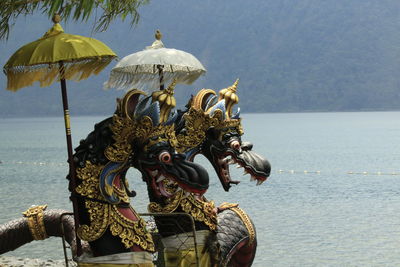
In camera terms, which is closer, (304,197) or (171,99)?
(171,99)

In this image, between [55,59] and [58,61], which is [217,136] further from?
[55,59]

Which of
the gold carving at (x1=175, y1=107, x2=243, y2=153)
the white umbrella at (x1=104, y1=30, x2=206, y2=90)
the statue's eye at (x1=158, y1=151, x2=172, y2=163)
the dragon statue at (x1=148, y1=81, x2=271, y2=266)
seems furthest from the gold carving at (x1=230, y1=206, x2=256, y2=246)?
the statue's eye at (x1=158, y1=151, x2=172, y2=163)

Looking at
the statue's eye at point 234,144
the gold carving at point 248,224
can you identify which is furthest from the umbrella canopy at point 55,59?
the gold carving at point 248,224

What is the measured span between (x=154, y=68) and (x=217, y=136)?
1.49 metres

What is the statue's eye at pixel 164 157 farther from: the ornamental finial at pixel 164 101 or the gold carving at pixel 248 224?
the gold carving at pixel 248 224

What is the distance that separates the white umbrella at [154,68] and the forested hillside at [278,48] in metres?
137

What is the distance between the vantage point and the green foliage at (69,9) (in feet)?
23.0

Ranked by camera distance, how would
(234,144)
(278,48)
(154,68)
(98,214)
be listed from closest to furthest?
1. (98,214)
2. (234,144)
3. (154,68)
4. (278,48)

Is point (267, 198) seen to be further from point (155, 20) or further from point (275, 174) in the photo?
point (155, 20)

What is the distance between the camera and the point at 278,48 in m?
153

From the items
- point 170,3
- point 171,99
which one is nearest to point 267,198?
point 171,99

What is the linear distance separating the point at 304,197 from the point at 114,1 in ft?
51.1

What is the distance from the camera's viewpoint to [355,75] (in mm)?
144625

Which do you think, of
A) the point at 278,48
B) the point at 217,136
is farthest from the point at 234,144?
the point at 278,48
